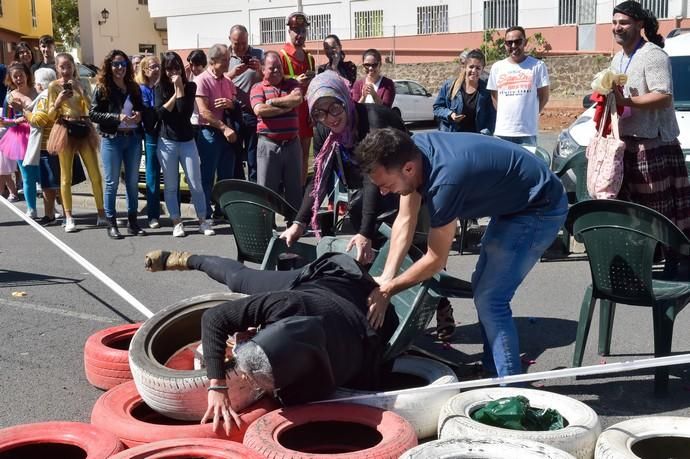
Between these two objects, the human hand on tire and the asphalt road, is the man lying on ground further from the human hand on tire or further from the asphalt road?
the asphalt road

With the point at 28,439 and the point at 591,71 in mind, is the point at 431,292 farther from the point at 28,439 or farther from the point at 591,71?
the point at 591,71

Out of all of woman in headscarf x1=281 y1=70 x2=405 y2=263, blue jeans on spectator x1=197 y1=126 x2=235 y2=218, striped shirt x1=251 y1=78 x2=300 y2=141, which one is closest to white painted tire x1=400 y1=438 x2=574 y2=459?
woman in headscarf x1=281 y1=70 x2=405 y2=263

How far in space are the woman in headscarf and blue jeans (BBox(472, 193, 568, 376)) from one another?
0.82 m

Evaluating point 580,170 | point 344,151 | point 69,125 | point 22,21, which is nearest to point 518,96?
point 580,170

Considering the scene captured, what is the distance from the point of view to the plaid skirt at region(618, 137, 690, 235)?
620 centimetres

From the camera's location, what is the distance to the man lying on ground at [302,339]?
12.8 ft

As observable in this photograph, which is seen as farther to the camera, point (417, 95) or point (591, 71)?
point (591, 71)

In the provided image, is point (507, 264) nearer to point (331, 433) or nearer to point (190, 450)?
point (331, 433)

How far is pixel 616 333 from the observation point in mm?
6113

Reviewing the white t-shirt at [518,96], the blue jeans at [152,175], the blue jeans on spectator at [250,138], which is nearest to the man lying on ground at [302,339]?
the white t-shirt at [518,96]

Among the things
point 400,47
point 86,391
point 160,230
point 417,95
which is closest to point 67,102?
point 160,230

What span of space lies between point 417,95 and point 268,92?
16444mm

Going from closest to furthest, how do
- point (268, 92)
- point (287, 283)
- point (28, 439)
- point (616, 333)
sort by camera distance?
point (28, 439) < point (287, 283) < point (616, 333) < point (268, 92)

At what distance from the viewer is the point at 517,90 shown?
9.03m
